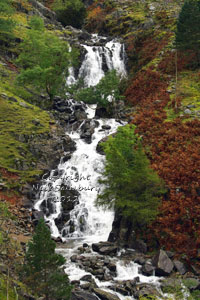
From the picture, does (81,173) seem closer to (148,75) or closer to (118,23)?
(148,75)

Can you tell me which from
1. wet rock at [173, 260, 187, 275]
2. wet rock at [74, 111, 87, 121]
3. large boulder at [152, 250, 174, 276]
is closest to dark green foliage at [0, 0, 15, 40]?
wet rock at [74, 111, 87, 121]

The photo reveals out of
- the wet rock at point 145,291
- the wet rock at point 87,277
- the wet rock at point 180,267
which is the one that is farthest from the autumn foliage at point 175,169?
the wet rock at point 87,277

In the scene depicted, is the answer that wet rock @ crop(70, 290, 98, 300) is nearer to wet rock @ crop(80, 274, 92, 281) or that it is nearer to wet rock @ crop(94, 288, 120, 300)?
wet rock @ crop(94, 288, 120, 300)

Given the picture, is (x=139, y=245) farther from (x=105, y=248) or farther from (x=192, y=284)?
(x=192, y=284)

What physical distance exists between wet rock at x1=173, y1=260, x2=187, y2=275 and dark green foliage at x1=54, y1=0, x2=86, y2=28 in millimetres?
73961

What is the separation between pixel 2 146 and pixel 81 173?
7813 mm

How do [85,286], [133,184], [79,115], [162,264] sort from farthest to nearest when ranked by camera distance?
[79,115] → [133,184] → [162,264] → [85,286]

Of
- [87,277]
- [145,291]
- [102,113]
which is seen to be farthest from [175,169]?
[102,113]

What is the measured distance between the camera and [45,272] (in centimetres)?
1159

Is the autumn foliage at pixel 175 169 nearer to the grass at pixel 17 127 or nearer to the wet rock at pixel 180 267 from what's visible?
the wet rock at pixel 180 267

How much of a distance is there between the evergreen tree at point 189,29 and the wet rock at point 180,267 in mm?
32065

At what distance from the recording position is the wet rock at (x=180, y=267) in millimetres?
17550

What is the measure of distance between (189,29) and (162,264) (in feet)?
113

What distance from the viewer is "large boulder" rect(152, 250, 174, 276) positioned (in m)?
17.3
